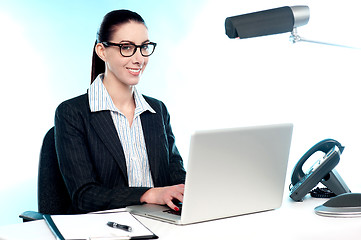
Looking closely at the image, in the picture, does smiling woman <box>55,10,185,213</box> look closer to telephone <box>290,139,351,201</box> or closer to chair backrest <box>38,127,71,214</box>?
chair backrest <box>38,127,71,214</box>

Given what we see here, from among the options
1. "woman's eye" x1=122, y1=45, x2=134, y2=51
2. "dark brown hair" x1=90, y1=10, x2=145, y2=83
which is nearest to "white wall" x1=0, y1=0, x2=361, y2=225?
"dark brown hair" x1=90, y1=10, x2=145, y2=83

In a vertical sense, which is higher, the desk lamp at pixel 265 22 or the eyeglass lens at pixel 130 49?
the desk lamp at pixel 265 22

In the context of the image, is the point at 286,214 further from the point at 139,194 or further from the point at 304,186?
the point at 139,194

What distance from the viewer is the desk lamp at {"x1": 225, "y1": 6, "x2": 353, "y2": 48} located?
1.72 meters

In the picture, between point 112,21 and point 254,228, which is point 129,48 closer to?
point 112,21

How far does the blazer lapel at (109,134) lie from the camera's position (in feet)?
7.52

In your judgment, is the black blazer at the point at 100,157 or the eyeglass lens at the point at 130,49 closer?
the black blazer at the point at 100,157

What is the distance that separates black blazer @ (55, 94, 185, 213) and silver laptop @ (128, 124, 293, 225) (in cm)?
24

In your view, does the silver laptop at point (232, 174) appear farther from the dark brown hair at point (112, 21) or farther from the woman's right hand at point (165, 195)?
the dark brown hair at point (112, 21)

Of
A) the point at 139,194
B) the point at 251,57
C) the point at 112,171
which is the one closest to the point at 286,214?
the point at 139,194

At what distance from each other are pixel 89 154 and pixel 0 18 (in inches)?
101

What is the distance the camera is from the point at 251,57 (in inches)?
210

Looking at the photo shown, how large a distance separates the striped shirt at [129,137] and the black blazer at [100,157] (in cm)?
3

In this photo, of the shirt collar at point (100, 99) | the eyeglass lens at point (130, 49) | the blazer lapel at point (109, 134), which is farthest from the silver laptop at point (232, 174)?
the eyeglass lens at point (130, 49)
